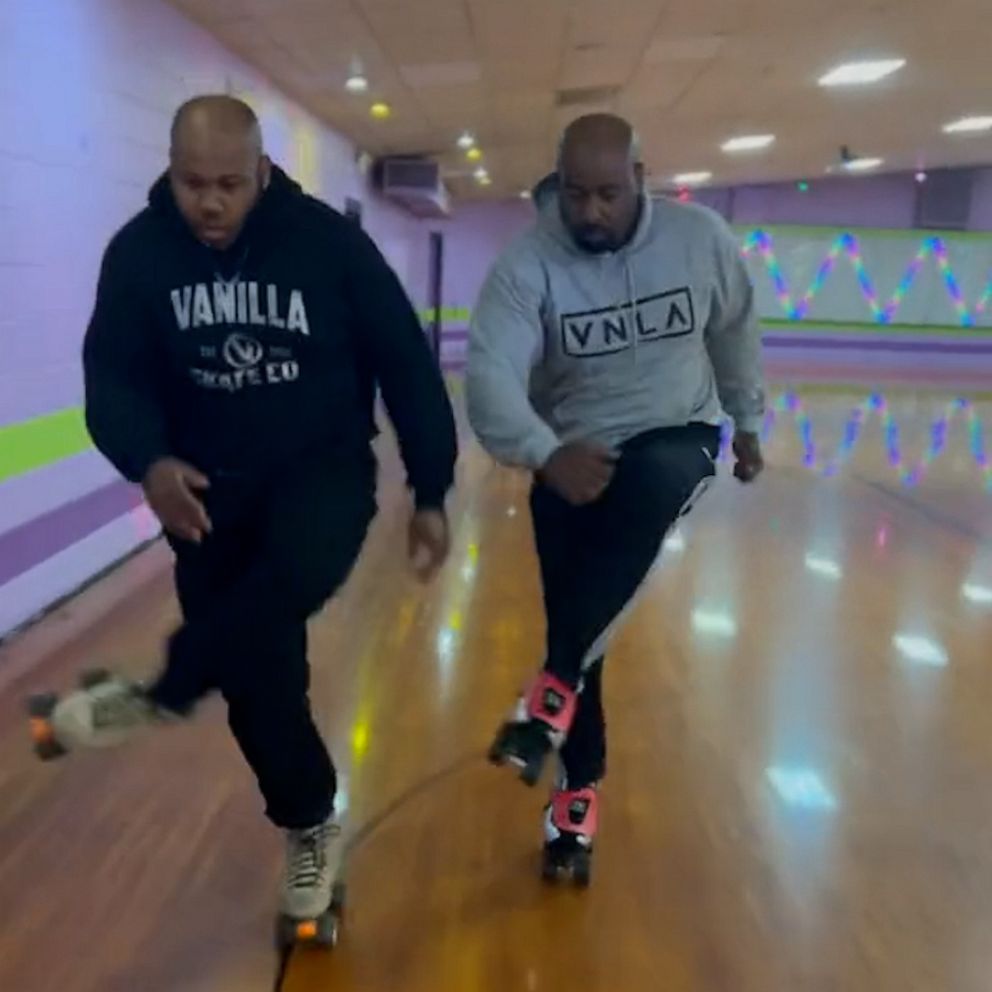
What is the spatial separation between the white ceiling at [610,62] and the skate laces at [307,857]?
15.0ft

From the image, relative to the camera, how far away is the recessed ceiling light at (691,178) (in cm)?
1643

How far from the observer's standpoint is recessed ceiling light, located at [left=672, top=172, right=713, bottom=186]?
53.9ft

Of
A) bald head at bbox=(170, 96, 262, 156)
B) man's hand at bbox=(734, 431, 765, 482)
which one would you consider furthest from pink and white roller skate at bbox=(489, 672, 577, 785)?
bald head at bbox=(170, 96, 262, 156)

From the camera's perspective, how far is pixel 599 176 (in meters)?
2.01

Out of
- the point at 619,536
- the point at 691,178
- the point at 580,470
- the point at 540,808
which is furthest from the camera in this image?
the point at 691,178

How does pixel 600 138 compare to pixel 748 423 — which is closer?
pixel 600 138

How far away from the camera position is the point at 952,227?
1895cm

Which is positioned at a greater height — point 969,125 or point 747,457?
point 969,125

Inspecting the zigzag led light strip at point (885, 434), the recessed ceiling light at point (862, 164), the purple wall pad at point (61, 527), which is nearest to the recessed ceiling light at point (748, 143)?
the recessed ceiling light at point (862, 164)

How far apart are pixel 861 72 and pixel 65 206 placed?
19.7 feet

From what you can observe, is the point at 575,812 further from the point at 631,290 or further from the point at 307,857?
the point at 631,290

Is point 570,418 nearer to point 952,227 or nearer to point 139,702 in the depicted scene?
point 139,702

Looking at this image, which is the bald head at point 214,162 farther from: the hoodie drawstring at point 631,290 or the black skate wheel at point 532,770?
the black skate wheel at point 532,770

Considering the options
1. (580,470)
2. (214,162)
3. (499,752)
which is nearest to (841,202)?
(580,470)
